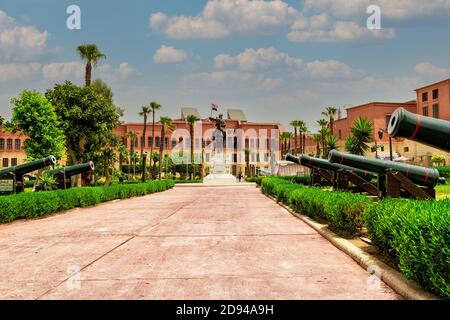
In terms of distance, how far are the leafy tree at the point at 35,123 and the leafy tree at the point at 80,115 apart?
11.2 feet

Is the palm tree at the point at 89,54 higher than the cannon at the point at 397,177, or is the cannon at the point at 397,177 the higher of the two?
the palm tree at the point at 89,54

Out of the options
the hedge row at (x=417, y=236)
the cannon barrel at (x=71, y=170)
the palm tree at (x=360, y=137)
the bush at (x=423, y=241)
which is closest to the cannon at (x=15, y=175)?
the cannon barrel at (x=71, y=170)

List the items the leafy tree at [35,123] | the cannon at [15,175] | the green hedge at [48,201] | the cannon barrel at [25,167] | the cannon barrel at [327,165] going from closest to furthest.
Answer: the green hedge at [48,201] < the cannon at [15,175] < the cannon barrel at [25,167] < the cannon barrel at [327,165] < the leafy tree at [35,123]

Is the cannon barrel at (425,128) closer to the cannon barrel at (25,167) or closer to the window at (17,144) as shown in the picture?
the cannon barrel at (25,167)

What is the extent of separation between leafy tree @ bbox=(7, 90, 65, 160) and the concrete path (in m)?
19.0

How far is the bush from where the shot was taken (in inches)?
163

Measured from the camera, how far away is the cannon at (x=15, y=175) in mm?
16297

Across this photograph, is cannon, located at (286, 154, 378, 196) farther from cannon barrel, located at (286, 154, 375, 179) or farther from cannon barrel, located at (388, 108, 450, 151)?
cannon barrel, located at (388, 108, 450, 151)

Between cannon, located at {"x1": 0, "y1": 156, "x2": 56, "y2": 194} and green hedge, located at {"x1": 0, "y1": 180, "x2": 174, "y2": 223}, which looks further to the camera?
cannon, located at {"x1": 0, "y1": 156, "x2": 56, "y2": 194}

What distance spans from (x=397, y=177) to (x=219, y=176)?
44.6 metres

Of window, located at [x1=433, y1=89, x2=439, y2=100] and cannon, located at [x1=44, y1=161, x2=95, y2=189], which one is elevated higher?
window, located at [x1=433, y1=89, x2=439, y2=100]

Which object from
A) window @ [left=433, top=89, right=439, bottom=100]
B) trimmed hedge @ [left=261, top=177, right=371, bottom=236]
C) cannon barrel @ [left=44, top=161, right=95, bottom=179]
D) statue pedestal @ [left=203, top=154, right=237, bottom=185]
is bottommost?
statue pedestal @ [left=203, top=154, right=237, bottom=185]

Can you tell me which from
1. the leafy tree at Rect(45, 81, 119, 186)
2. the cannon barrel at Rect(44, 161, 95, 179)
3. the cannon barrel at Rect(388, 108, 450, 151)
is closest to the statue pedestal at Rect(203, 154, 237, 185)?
the leafy tree at Rect(45, 81, 119, 186)

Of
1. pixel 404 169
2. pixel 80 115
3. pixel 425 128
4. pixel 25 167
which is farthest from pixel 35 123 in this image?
pixel 425 128
